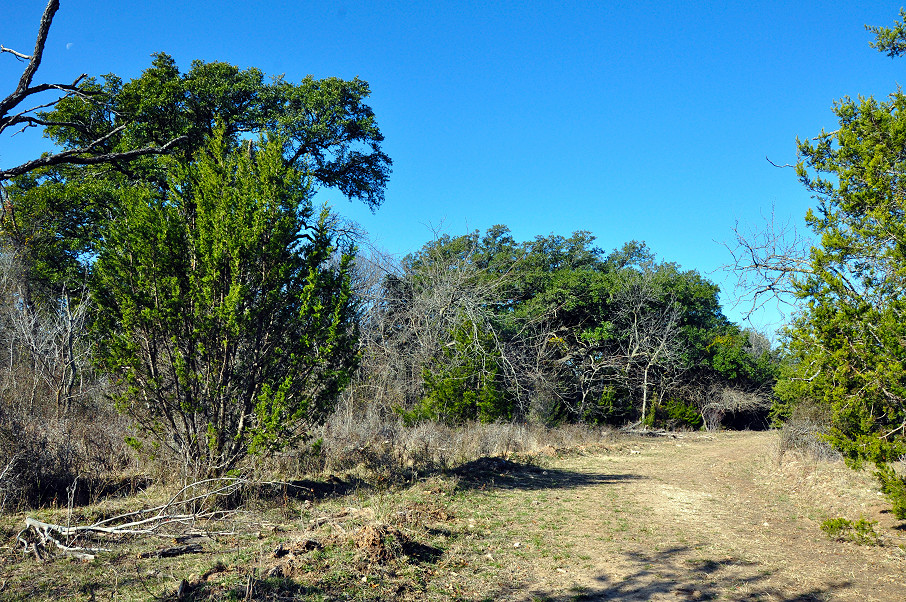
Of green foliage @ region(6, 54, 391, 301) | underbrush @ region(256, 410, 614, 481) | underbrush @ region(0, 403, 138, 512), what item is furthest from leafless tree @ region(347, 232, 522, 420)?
underbrush @ region(0, 403, 138, 512)

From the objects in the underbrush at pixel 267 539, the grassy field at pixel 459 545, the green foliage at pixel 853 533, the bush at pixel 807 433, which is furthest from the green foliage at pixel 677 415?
the green foliage at pixel 853 533

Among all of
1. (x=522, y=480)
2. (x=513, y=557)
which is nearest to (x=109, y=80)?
(x=522, y=480)

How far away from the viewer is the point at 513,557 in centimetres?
630

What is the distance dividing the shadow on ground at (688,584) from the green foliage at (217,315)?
421 cm

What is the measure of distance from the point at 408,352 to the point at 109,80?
1392 cm

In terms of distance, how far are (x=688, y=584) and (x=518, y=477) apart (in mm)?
6374

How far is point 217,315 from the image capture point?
7.48 metres

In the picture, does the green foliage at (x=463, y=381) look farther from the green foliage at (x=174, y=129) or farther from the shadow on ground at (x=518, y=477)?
the green foliage at (x=174, y=129)

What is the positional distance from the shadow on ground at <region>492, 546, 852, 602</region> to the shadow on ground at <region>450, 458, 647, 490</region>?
4.35 m

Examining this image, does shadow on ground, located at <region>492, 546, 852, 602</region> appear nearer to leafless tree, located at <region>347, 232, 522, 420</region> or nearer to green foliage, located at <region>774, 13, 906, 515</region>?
green foliage, located at <region>774, 13, 906, 515</region>

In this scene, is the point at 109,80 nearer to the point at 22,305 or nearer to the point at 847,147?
the point at 22,305

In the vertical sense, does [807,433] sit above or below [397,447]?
above

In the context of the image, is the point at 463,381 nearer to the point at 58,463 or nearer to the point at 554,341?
the point at 554,341

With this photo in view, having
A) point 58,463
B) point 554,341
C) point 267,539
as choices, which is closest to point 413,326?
point 554,341
